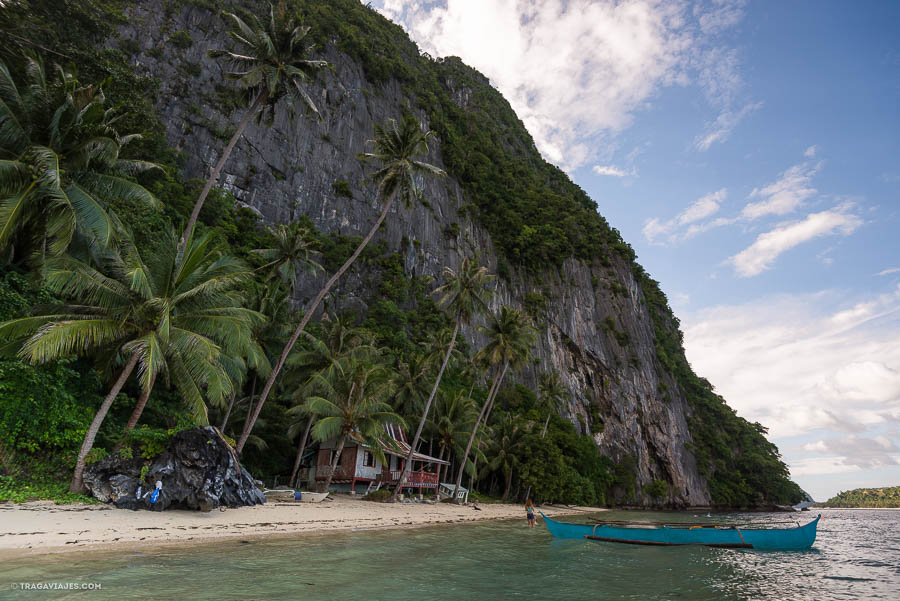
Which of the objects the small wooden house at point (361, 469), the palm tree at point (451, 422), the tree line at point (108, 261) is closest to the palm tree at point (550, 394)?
the palm tree at point (451, 422)

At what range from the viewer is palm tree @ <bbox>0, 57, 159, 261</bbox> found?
13906mm

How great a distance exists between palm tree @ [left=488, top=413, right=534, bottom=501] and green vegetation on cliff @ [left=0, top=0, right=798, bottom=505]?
19 centimetres

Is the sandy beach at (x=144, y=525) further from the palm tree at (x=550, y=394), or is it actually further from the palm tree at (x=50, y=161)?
the palm tree at (x=550, y=394)

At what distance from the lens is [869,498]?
166 m

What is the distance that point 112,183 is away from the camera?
55.4 ft

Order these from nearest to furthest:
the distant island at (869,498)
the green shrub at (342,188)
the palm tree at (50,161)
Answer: the palm tree at (50,161) → the green shrub at (342,188) → the distant island at (869,498)

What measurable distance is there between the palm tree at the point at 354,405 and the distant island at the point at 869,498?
192957mm

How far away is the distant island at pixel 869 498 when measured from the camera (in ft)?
487

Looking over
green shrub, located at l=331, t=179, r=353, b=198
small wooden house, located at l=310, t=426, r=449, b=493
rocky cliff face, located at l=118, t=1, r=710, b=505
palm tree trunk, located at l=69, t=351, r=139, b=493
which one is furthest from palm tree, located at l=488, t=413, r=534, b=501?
green shrub, located at l=331, t=179, r=353, b=198

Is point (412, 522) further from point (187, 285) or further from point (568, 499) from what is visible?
point (568, 499)

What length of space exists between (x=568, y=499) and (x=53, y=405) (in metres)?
46.7

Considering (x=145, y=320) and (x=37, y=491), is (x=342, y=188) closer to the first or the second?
(x=145, y=320)

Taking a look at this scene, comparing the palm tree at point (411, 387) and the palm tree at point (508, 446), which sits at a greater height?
the palm tree at point (411, 387)

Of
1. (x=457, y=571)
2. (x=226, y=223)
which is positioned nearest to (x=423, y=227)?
(x=226, y=223)
